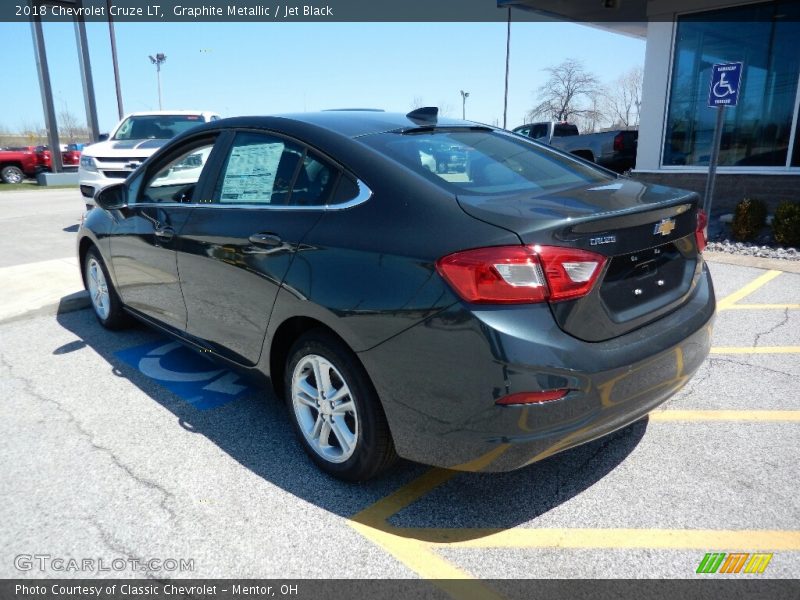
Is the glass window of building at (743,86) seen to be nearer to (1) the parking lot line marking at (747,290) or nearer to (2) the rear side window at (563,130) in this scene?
(1) the parking lot line marking at (747,290)

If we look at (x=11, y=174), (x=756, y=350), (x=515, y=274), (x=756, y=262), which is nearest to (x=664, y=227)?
(x=515, y=274)

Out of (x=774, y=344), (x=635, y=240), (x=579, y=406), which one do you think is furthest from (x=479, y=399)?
(x=774, y=344)

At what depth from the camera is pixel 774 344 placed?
14.6ft

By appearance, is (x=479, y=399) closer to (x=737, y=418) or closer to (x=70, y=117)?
(x=737, y=418)

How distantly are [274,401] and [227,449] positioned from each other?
0.61m

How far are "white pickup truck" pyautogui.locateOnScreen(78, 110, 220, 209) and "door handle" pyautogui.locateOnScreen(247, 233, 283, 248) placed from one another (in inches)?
258

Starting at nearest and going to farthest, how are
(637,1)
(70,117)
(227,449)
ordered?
(227,449) < (637,1) < (70,117)

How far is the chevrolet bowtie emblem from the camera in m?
2.42

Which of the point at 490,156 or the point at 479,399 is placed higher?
the point at 490,156

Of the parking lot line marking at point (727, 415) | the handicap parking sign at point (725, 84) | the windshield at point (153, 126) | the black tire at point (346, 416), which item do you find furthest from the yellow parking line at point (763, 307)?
the windshield at point (153, 126)

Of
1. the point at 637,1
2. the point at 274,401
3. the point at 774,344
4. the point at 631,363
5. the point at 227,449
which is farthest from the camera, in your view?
the point at 637,1

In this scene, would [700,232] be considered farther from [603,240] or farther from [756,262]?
[756,262]

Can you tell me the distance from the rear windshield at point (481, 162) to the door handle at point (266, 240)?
64 centimetres

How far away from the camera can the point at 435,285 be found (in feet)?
7.05
